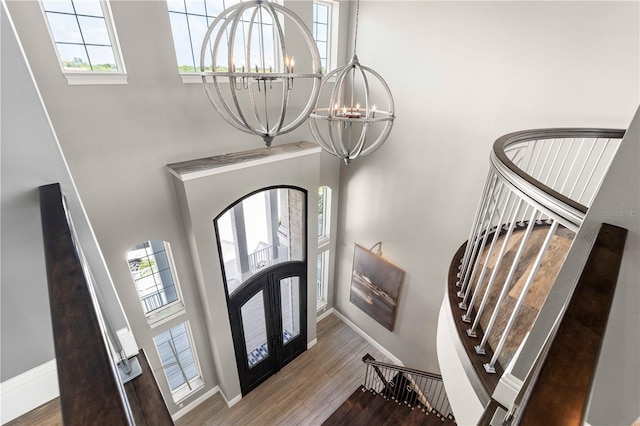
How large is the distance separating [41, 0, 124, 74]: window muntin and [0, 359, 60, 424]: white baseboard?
2.55 m

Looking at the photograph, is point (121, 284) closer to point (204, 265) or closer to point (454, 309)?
point (204, 265)

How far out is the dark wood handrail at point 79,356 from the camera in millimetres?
520

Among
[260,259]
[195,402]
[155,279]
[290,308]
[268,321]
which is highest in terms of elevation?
[155,279]

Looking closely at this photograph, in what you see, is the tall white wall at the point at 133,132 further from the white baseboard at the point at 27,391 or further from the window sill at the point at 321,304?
the window sill at the point at 321,304

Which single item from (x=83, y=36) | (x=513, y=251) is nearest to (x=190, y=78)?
(x=83, y=36)

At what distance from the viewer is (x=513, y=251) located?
2715mm

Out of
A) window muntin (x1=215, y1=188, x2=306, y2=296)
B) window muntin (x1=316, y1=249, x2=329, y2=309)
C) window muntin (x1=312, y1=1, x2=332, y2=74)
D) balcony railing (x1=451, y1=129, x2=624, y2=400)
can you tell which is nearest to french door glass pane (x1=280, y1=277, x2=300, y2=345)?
window muntin (x1=215, y1=188, x2=306, y2=296)

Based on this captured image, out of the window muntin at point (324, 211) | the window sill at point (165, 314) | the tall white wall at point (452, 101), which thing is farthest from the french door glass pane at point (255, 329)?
the tall white wall at point (452, 101)

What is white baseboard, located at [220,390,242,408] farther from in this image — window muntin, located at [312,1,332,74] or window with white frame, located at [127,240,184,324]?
window muntin, located at [312,1,332,74]

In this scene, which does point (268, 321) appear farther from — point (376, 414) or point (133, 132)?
point (133, 132)

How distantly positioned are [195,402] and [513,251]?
5315 mm

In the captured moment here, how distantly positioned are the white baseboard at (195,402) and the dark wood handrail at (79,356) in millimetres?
5196

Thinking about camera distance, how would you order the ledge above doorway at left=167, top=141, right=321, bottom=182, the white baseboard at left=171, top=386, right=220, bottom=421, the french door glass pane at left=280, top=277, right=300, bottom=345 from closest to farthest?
the ledge above doorway at left=167, top=141, right=321, bottom=182, the white baseboard at left=171, top=386, right=220, bottom=421, the french door glass pane at left=280, top=277, right=300, bottom=345

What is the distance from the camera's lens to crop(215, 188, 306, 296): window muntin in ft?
15.6
